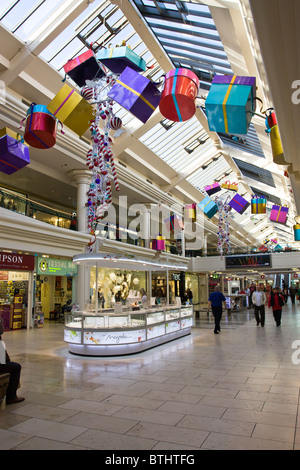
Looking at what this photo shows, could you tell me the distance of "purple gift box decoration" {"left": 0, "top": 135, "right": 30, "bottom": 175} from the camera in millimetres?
6680

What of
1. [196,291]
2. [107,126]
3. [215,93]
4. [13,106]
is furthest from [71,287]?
[196,291]

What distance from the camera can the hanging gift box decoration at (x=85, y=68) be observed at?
629 centimetres

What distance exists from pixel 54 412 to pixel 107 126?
5893 millimetres

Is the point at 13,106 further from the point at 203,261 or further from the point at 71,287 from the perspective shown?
the point at 203,261

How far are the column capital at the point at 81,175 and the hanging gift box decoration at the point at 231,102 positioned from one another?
11496mm

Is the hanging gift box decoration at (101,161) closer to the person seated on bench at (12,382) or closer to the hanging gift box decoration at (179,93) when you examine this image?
the hanging gift box decoration at (179,93)

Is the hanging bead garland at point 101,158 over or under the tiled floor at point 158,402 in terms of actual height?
over

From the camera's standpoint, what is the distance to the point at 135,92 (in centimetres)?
502

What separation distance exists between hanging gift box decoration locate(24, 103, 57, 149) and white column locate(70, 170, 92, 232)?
8.52 meters

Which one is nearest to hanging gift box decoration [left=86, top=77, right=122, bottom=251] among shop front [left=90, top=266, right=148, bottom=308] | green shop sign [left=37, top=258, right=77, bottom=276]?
green shop sign [left=37, top=258, right=77, bottom=276]

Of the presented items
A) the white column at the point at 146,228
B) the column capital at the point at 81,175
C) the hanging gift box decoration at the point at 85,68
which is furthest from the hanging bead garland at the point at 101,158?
the white column at the point at 146,228

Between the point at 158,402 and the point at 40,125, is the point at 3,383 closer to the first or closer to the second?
the point at 158,402

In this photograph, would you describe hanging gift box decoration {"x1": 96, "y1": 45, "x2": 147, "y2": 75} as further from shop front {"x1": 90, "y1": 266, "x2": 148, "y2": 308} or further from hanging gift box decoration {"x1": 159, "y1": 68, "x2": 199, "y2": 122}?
shop front {"x1": 90, "y1": 266, "x2": 148, "y2": 308}

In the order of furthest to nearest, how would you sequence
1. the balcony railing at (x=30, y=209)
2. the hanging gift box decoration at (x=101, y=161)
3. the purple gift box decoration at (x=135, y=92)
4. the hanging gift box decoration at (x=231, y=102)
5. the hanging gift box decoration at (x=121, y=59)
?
the balcony railing at (x=30, y=209), the hanging gift box decoration at (x=101, y=161), the hanging gift box decoration at (x=121, y=59), the purple gift box decoration at (x=135, y=92), the hanging gift box decoration at (x=231, y=102)
